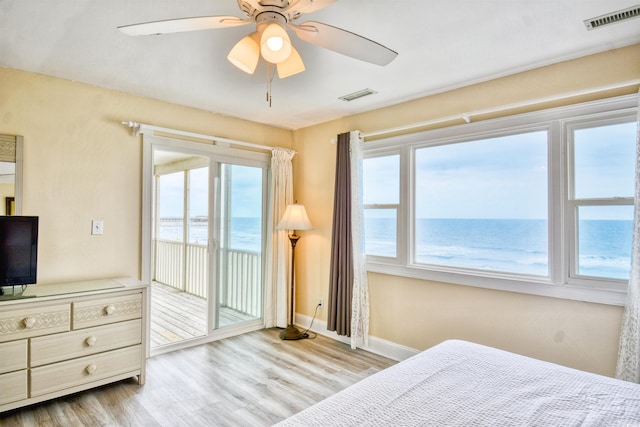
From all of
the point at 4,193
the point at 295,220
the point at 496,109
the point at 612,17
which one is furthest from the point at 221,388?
the point at 612,17

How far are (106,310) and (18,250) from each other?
707mm

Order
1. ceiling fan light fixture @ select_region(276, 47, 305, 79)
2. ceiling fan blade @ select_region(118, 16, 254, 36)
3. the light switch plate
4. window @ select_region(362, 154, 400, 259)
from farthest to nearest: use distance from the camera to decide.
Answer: window @ select_region(362, 154, 400, 259)
the light switch plate
ceiling fan light fixture @ select_region(276, 47, 305, 79)
ceiling fan blade @ select_region(118, 16, 254, 36)

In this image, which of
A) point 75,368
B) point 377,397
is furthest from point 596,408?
point 75,368

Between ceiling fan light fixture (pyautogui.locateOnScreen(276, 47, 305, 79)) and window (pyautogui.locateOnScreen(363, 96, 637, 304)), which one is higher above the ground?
ceiling fan light fixture (pyautogui.locateOnScreen(276, 47, 305, 79))

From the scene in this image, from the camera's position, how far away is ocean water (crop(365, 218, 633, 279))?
90.0 inches

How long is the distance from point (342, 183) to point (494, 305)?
180 cm

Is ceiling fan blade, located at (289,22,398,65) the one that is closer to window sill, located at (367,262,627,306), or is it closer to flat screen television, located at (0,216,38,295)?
window sill, located at (367,262,627,306)

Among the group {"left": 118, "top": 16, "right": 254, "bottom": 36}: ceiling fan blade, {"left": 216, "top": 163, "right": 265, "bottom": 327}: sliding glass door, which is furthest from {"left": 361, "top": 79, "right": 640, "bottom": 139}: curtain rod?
{"left": 118, "top": 16, "right": 254, "bottom": 36}: ceiling fan blade

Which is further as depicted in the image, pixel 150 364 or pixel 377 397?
pixel 150 364

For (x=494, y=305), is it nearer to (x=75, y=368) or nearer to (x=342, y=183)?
(x=342, y=183)

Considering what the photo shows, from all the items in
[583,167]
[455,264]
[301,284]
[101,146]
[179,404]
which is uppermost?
[101,146]

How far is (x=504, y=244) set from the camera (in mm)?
2787

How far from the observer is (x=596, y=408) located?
1.26 m

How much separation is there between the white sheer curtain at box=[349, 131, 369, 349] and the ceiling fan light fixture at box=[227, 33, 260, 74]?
1.96 m
